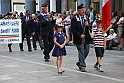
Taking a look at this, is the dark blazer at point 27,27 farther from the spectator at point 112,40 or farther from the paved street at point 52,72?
the paved street at point 52,72

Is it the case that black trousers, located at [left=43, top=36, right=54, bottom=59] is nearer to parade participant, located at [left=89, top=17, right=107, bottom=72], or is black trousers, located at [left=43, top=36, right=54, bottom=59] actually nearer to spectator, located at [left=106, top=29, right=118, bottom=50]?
parade participant, located at [left=89, top=17, right=107, bottom=72]

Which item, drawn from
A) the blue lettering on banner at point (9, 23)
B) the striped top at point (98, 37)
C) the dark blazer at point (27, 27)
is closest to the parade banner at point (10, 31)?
the blue lettering on banner at point (9, 23)

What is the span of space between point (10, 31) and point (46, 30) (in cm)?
491

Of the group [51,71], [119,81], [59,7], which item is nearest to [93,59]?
[51,71]

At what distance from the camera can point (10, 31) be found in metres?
17.4

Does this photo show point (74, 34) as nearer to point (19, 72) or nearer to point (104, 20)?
point (104, 20)

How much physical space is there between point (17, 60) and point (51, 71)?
9.58 ft

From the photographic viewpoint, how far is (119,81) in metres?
8.70

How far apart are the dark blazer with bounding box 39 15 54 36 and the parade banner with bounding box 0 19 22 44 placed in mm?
4490

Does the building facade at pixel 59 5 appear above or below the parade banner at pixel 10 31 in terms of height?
above

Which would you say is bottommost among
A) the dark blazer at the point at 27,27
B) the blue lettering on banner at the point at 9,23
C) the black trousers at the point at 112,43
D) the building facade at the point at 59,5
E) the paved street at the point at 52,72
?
the paved street at the point at 52,72

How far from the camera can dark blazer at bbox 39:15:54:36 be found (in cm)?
1271

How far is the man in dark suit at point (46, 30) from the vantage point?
41.4 feet

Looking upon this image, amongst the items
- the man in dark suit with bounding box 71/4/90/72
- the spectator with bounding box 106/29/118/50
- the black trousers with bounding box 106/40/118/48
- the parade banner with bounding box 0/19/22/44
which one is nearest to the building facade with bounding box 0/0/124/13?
the spectator with bounding box 106/29/118/50
